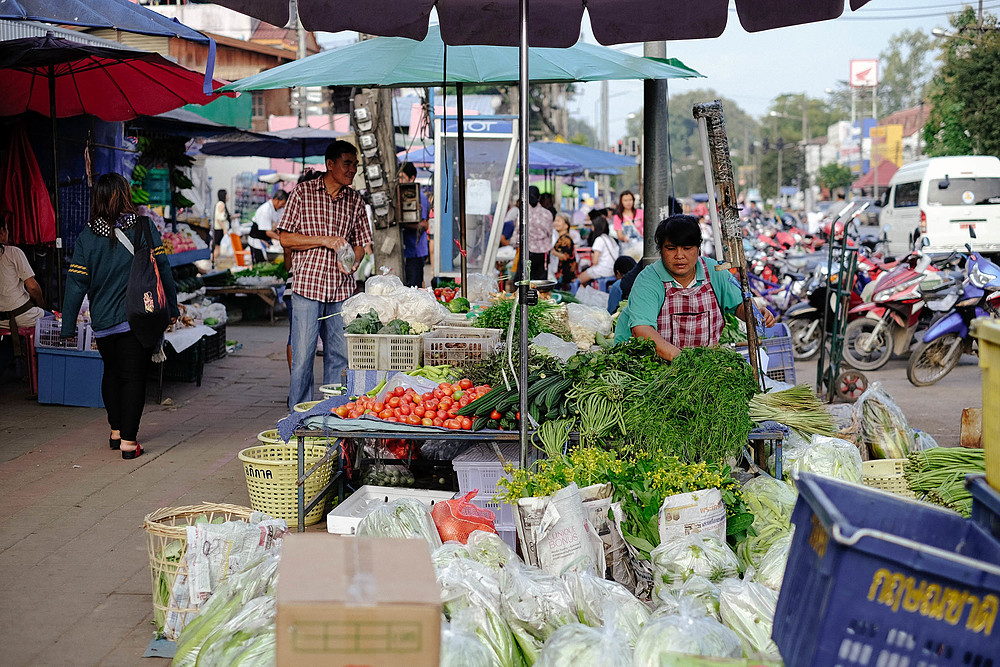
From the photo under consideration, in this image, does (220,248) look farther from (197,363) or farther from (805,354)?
(805,354)

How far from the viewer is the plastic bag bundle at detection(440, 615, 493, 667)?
3.00 meters

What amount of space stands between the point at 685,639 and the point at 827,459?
2527 millimetres

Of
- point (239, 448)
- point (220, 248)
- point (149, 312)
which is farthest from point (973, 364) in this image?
point (220, 248)

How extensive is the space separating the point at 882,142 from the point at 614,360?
64175mm

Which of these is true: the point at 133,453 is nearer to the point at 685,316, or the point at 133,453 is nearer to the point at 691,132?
the point at 685,316

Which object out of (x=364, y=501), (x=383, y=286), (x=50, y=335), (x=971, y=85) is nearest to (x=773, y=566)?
(x=364, y=501)

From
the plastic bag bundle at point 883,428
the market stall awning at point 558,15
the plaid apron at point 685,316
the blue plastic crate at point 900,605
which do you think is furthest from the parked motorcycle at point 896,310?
the blue plastic crate at point 900,605

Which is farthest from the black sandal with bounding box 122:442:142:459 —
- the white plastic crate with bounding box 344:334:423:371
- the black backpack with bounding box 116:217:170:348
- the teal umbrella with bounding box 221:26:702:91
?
the teal umbrella with bounding box 221:26:702:91

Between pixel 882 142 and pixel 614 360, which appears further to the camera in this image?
pixel 882 142

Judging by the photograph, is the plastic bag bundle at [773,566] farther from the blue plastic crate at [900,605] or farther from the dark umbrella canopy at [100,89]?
the dark umbrella canopy at [100,89]

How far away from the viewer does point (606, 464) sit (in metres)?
4.30

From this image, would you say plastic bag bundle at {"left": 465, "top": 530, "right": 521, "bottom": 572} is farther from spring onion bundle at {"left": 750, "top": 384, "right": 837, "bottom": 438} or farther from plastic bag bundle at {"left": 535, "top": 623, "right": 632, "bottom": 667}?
spring onion bundle at {"left": 750, "top": 384, "right": 837, "bottom": 438}

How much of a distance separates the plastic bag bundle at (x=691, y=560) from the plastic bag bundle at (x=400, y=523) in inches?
39.2

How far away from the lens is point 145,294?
6586 mm
